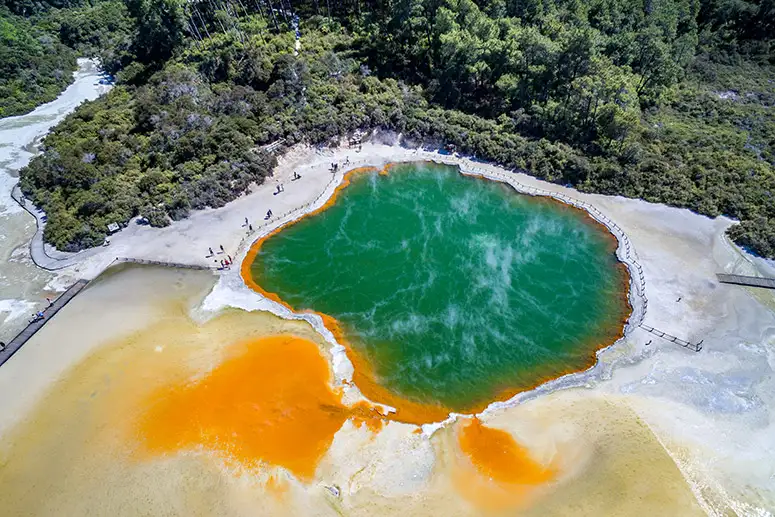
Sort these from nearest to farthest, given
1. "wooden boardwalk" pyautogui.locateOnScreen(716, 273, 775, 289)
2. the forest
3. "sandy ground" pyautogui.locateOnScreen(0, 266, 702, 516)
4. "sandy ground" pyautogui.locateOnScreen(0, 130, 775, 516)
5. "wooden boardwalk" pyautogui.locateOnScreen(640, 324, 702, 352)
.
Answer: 1. "sandy ground" pyautogui.locateOnScreen(0, 266, 702, 516)
2. "sandy ground" pyautogui.locateOnScreen(0, 130, 775, 516)
3. "wooden boardwalk" pyautogui.locateOnScreen(640, 324, 702, 352)
4. "wooden boardwalk" pyautogui.locateOnScreen(716, 273, 775, 289)
5. the forest

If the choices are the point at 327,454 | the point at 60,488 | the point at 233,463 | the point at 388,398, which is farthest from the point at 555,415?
the point at 60,488

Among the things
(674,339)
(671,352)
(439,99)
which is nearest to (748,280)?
(674,339)

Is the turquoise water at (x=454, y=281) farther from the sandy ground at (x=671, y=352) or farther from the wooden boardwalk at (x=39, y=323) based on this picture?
the wooden boardwalk at (x=39, y=323)

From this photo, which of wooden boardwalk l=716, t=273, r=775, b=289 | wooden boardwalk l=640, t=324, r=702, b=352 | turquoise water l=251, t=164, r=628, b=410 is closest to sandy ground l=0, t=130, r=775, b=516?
wooden boardwalk l=640, t=324, r=702, b=352

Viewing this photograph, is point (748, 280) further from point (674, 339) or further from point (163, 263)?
point (163, 263)

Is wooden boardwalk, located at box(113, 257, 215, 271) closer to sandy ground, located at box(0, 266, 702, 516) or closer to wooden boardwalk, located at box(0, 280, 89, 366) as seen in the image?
wooden boardwalk, located at box(0, 280, 89, 366)

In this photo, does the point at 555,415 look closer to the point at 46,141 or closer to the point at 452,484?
the point at 452,484
